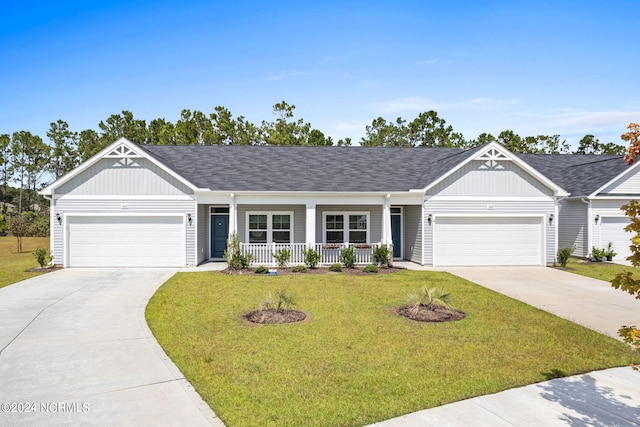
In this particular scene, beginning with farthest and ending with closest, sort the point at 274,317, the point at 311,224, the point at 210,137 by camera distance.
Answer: the point at 210,137 → the point at 311,224 → the point at 274,317

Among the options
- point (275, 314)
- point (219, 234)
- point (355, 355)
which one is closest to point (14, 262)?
point (219, 234)

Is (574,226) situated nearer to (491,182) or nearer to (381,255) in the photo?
(491,182)

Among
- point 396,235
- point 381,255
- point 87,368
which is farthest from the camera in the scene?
point 396,235

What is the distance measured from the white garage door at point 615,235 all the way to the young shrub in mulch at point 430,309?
1397cm

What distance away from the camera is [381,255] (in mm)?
16766

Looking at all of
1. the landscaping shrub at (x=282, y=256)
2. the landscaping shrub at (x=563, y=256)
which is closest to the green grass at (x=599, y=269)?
the landscaping shrub at (x=563, y=256)

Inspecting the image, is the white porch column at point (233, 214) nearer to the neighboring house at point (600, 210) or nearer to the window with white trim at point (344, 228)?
the window with white trim at point (344, 228)

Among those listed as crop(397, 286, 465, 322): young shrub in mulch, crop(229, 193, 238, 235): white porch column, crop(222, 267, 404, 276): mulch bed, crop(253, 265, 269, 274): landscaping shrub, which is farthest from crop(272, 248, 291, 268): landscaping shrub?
crop(397, 286, 465, 322): young shrub in mulch

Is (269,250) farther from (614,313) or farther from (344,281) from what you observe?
(614,313)

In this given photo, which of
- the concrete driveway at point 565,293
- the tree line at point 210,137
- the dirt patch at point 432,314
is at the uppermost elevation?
the tree line at point 210,137

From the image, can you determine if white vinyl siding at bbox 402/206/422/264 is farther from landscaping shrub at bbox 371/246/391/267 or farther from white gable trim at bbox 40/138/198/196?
white gable trim at bbox 40/138/198/196

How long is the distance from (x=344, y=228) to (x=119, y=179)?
32.5 ft

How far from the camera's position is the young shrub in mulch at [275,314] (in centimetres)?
873

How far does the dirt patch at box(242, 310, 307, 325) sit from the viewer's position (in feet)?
28.5
